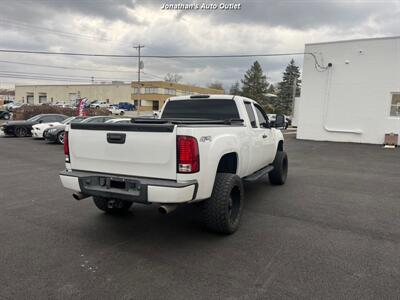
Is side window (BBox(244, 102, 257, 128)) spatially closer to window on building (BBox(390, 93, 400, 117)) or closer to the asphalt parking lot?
the asphalt parking lot

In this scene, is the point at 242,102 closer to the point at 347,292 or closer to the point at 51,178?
the point at 347,292

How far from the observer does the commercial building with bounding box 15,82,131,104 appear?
82812 millimetres

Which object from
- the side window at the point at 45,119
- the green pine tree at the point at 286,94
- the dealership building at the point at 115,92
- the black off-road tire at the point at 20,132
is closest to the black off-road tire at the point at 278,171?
the side window at the point at 45,119

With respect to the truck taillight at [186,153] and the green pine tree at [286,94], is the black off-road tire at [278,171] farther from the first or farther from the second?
the green pine tree at [286,94]

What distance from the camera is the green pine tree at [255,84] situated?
220 feet

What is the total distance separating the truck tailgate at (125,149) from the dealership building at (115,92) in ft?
208

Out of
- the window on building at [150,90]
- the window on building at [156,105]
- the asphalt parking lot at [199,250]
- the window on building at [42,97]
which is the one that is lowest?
the asphalt parking lot at [199,250]

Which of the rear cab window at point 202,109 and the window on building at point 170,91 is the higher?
the window on building at point 170,91

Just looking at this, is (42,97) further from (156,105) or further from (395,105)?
(395,105)

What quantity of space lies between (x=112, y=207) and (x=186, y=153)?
203 cm

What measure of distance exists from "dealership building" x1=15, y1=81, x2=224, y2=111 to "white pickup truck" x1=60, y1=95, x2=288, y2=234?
63.4 metres

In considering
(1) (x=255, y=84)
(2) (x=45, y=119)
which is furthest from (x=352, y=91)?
(1) (x=255, y=84)

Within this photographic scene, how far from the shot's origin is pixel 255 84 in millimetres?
67438

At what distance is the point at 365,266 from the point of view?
324cm
